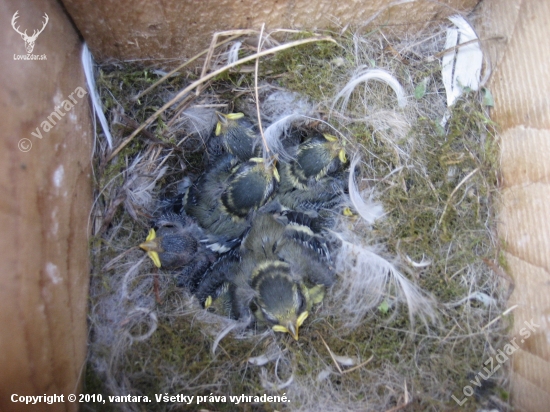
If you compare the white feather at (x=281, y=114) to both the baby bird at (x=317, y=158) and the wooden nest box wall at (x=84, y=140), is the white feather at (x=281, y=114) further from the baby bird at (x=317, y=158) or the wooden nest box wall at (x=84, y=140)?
the wooden nest box wall at (x=84, y=140)

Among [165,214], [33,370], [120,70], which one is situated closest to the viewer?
[33,370]

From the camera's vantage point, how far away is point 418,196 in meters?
1.35

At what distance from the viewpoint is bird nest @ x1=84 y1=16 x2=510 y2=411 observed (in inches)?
49.4

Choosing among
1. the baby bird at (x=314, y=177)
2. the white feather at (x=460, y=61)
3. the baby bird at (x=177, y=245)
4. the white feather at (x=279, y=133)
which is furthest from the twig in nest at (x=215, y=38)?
the white feather at (x=460, y=61)

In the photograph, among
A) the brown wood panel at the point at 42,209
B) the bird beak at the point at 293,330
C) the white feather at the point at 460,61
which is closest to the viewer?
the brown wood panel at the point at 42,209

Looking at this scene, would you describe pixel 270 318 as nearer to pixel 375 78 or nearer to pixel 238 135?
pixel 238 135

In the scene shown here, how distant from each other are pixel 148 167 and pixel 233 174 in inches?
11.3

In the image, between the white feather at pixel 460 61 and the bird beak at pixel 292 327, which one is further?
the white feather at pixel 460 61

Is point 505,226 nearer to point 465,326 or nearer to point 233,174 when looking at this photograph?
point 465,326

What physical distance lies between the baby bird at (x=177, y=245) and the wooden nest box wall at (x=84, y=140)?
0.67 ft

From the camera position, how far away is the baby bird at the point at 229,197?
4.40ft

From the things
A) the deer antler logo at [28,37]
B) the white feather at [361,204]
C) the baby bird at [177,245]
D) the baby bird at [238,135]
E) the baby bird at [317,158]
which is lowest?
the baby bird at [177,245]

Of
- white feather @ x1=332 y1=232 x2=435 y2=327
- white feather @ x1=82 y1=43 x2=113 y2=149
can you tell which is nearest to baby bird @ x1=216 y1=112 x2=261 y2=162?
white feather @ x1=82 y1=43 x2=113 y2=149

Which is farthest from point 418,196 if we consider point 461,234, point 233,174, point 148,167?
point 148,167
